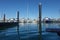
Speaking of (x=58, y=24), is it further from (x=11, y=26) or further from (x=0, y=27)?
(x=11, y=26)

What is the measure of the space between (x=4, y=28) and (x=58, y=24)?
19203mm

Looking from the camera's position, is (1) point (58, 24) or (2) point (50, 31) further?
(1) point (58, 24)

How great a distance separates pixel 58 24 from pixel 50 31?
385 inches

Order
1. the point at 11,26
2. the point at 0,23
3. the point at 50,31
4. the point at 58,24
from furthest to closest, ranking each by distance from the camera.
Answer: the point at 11,26
the point at 0,23
the point at 58,24
the point at 50,31

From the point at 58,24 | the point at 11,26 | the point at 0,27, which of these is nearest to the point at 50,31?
the point at 58,24

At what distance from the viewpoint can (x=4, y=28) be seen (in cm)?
5556

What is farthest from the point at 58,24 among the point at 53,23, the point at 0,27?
the point at 0,27

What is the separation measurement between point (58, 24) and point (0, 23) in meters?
19.5

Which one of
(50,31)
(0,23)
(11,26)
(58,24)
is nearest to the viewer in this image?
(50,31)

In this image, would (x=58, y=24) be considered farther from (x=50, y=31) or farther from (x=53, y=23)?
(x=50, y=31)

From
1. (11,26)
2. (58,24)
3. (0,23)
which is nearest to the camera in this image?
(58,24)

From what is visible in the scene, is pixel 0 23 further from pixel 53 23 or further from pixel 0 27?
pixel 53 23

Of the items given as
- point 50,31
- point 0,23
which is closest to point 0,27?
point 0,23

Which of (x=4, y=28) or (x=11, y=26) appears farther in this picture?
(x=11, y=26)
